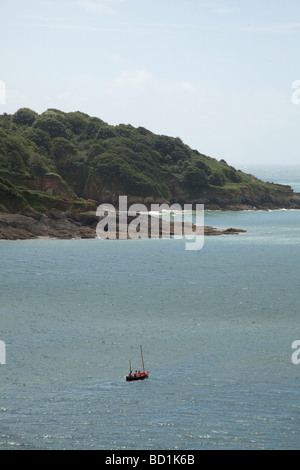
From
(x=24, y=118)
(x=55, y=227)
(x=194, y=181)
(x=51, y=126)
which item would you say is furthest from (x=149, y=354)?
(x=24, y=118)

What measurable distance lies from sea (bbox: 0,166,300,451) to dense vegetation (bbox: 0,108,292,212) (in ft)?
181

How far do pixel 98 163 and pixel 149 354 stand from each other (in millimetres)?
128473

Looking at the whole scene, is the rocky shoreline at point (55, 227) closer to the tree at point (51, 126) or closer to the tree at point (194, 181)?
the tree at point (194, 181)

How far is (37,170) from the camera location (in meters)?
144

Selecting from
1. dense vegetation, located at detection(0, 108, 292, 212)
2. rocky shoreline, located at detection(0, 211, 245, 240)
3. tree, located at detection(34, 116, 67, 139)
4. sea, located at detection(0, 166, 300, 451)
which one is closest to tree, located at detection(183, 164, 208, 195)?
dense vegetation, located at detection(0, 108, 292, 212)

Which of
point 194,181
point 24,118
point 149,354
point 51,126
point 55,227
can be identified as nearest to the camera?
point 149,354

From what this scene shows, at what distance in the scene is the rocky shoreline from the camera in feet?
364

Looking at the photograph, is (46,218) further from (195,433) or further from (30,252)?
(195,433)

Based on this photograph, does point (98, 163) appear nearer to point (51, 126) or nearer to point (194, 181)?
point (51, 126)

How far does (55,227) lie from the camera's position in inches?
4599

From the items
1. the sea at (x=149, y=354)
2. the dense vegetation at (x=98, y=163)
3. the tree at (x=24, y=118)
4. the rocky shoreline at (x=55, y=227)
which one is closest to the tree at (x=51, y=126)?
the dense vegetation at (x=98, y=163)

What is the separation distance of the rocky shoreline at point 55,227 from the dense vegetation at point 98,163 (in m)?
20.6

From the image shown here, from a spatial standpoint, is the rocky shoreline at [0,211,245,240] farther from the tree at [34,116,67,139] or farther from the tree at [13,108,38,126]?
the tree at [13,108,38,126]

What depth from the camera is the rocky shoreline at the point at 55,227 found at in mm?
110875
